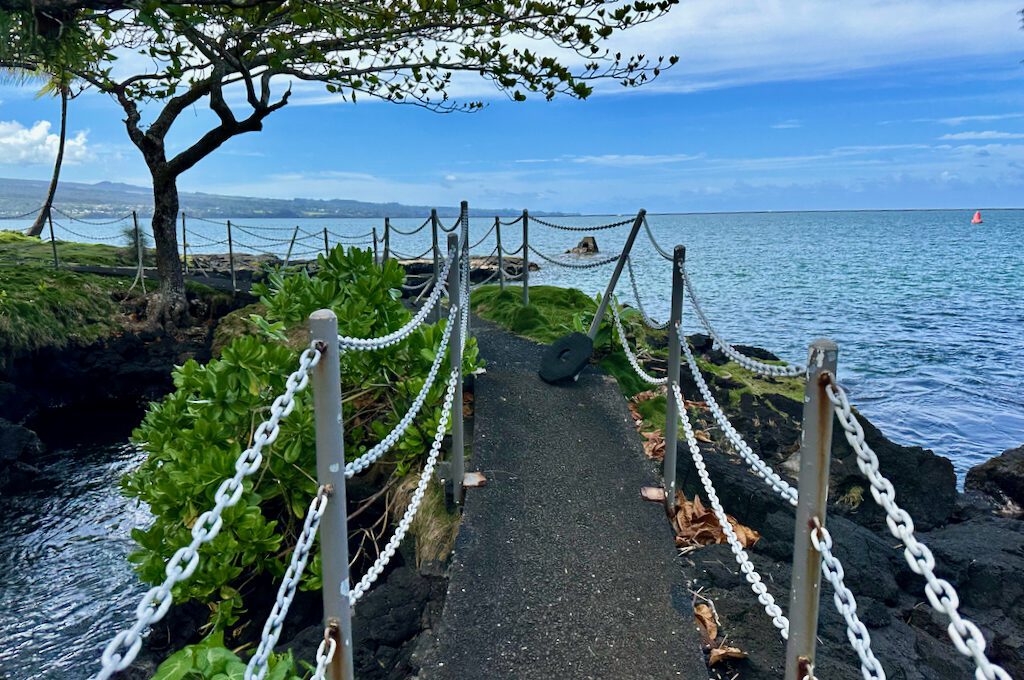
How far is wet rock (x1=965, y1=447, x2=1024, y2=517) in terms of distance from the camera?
26.7 ft

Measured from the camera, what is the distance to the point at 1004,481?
8312mm

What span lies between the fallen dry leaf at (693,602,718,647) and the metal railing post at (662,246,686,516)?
0.95m

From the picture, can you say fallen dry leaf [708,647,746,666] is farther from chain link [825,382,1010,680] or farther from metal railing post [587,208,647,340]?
metal railing post [587,208,647,340]

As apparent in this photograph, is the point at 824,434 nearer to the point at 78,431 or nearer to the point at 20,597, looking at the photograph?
the point at 20,597

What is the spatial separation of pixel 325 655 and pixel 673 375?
9.07ft

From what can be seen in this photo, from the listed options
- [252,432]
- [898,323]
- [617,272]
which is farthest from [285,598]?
[898,323]

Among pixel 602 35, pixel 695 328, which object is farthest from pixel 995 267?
pixel 602 35

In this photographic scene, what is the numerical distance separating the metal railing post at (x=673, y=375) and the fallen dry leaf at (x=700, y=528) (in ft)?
0.31

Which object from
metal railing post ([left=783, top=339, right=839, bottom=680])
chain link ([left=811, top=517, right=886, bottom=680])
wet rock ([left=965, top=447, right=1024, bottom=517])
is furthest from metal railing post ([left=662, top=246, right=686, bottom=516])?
wet rock ([left=965, top=447, right=1024, bottom=517])

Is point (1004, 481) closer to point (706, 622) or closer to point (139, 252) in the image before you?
point (706, 622)

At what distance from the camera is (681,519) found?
14.5ft

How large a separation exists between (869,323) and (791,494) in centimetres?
2168

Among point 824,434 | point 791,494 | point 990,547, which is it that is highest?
point 824,434

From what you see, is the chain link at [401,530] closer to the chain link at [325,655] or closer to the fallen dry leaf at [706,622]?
the chain link at [325,655]
